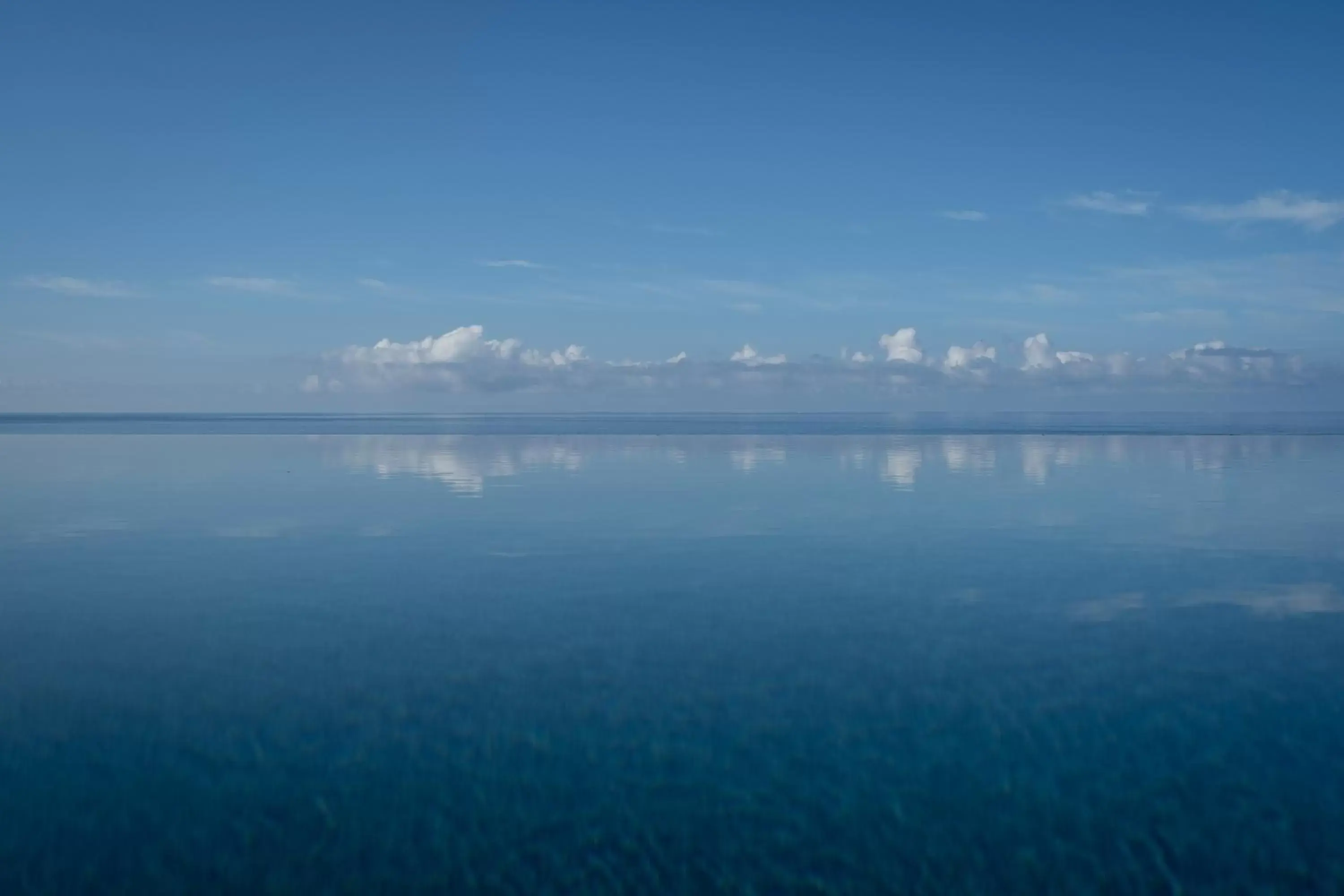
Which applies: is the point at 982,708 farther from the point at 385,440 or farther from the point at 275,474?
the point at 385,440

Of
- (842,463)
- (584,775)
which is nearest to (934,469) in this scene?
(842,463)

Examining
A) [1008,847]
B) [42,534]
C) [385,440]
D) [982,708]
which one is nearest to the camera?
[1008,847]

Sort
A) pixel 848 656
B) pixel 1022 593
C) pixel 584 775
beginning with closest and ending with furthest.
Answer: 1. pixel 584 775
2. pixel 848 656
3. pixel 1022 593

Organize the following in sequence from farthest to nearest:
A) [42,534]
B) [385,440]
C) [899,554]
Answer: [385,440]
[42,534]
[899,554]

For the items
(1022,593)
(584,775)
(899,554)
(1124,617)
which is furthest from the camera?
(899,554)

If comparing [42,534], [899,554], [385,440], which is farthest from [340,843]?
[385,440]

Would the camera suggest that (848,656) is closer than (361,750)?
No

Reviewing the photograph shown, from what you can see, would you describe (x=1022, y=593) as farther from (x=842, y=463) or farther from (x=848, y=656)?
(x=842, y=463)
